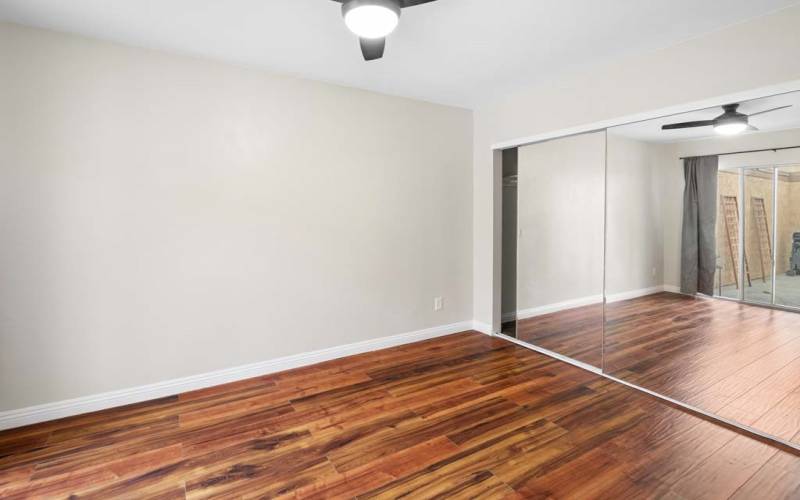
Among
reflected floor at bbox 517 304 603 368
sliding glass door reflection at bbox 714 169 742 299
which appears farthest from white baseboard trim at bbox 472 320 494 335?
sliding glass door reflection at bbox 714 169 742 299

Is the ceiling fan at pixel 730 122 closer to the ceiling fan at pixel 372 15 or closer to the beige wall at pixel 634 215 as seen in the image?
the beige wall at pixel 634 215

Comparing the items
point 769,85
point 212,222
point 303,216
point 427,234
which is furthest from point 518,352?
point 212,222

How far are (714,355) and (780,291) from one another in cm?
62

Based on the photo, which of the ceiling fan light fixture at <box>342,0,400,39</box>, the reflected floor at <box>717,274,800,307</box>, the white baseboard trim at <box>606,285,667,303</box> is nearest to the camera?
the ceiling fan light fixture at <box>342,0,400,39</box>

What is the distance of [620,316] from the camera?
10.7 feet

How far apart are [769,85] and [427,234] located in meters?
2.73

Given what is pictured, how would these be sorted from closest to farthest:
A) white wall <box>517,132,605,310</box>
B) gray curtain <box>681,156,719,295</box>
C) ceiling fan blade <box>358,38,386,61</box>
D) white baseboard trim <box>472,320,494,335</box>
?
ceiling fan blade <box>358,38,386,61</box> → gray curtain <box>681,156,719,295</box> → white wall <box>517,132,605,310</box> → white baseboard trim <box>472,320,494,335</box>

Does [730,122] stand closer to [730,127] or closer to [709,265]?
[730,127]

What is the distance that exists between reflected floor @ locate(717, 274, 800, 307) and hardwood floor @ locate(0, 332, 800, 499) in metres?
0.88

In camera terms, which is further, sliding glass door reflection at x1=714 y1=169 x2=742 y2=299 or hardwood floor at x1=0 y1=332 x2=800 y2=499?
sliding glass door reflection at x1=714 y1=169 x2=742 y2=299

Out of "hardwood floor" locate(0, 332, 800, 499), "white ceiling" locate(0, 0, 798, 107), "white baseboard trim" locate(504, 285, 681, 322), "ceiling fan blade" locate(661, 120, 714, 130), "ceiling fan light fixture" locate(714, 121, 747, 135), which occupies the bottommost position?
"hardwood floor" locate(0, 332, 800, 499)

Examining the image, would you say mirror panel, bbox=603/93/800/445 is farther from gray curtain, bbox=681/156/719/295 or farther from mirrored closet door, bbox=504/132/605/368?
mirrored closet door, bbox=504/132/605/368

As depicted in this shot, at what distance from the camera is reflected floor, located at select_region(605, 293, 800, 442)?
7.77ft

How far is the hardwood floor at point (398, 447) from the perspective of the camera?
6.33 ft
